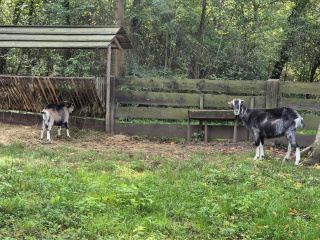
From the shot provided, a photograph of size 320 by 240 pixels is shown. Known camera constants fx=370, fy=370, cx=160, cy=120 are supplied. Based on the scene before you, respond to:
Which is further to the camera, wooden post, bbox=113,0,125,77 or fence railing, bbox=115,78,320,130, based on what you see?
wooden post, bbox=113,0,125,77

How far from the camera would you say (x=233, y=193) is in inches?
242

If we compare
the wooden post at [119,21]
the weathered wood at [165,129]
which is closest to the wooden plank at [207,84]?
the weathered wood at [165,129]

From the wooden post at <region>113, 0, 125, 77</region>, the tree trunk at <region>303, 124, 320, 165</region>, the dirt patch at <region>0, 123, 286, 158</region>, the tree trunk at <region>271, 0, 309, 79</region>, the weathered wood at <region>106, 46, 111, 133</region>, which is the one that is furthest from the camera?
the tree trunk at <region>271, 0, 309, 79</region>

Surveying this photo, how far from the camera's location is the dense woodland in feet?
53.5

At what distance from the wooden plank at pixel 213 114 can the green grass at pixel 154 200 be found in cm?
336

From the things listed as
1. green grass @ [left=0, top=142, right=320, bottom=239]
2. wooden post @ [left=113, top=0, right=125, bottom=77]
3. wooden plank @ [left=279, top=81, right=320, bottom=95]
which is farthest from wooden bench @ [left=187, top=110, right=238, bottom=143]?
wooden post @ [left=113, top=0, right=125, bottom=77]

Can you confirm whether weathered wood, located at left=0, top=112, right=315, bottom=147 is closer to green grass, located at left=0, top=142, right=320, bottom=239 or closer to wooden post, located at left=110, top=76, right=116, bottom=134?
wooden post, located at left=110, top=76, right=116, bottom=134

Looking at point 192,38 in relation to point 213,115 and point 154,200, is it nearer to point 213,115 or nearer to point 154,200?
point 213,115

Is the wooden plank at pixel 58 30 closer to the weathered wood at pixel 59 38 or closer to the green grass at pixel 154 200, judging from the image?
the weathered wood at pixel 59 38

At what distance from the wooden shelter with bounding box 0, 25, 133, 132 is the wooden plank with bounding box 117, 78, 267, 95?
1.09 meters

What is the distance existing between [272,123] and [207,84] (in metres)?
3.43

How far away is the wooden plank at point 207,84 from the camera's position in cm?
1193

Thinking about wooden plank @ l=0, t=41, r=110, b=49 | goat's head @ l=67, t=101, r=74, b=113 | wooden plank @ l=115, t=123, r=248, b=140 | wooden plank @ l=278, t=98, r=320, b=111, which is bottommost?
wooden plank @ l=115, t=123, r=248, b=140

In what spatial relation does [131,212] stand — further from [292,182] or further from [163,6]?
[163,6]
